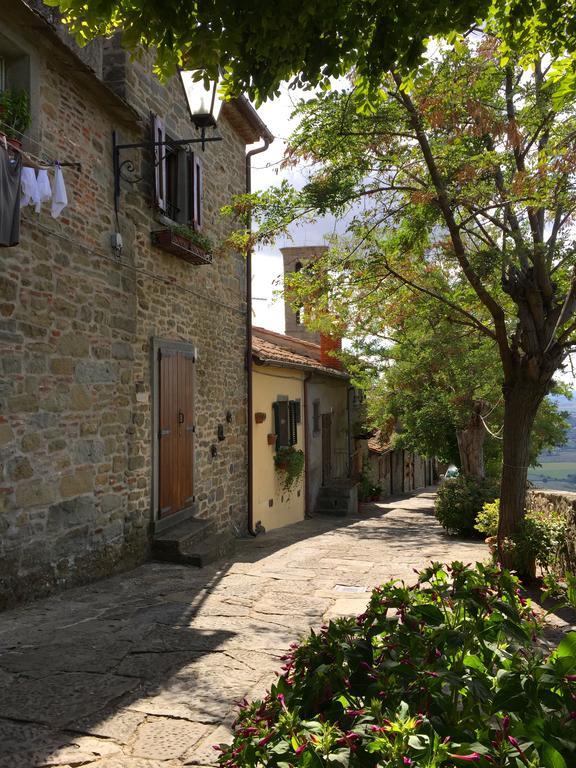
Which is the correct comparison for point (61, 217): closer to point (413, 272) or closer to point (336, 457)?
point (413, 272)

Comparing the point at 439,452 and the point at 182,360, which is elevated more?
the point at 182,360

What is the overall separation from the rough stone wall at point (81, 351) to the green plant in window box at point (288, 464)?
4512 millimetres

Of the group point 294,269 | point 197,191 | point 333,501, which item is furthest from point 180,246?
point 294,269

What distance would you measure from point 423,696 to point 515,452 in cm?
533

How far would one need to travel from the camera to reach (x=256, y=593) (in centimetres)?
553

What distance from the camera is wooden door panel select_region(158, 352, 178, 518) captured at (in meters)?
7.45

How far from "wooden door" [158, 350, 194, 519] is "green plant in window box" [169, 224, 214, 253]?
143cm

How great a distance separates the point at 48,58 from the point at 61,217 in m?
1.36

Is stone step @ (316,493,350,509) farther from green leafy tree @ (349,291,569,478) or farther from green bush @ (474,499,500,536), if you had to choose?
green bush @ (474,499,500,536)

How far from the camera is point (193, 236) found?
7.93 m

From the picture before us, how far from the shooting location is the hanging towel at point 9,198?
457 cm

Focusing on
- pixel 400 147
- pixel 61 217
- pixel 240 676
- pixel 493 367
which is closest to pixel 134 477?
pixel 61 217

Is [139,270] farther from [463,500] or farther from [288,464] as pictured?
[463,500]

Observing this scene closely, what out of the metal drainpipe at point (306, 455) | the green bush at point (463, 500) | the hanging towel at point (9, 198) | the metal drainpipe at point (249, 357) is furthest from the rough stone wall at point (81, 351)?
the metal drainpipe at point (306, 455)
